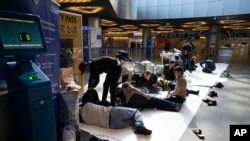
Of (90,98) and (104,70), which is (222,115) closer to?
(104,70)

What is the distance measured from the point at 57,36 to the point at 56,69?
47 centimetres

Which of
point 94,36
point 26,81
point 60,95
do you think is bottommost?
point 60,95

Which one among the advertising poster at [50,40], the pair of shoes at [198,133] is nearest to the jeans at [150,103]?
the pair of shoes at [198,133]

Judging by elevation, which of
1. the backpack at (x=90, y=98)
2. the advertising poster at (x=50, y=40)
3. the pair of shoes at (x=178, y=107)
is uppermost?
the advertising poster at (x=50, y=40)

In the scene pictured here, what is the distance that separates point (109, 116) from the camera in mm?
3014

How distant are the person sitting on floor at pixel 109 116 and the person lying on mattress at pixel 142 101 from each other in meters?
0.68

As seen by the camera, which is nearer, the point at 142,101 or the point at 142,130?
the point at 142,130

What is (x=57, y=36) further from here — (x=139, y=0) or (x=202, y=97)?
(x=139, y=0)

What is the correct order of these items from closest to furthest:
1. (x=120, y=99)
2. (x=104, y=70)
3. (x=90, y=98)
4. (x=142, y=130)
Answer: (x=142, y=130)
(x=90, y=98)
(x=104, y=70)
(x=120, y=99)

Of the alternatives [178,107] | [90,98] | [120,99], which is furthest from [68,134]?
[178,107]

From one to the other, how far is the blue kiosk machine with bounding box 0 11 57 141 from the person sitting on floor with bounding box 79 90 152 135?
159 cm

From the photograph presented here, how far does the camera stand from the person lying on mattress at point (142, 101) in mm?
3743

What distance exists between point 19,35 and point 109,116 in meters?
2.08

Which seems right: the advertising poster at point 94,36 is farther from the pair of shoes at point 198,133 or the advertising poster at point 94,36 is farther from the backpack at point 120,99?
the pair of shoes at point 198,133
